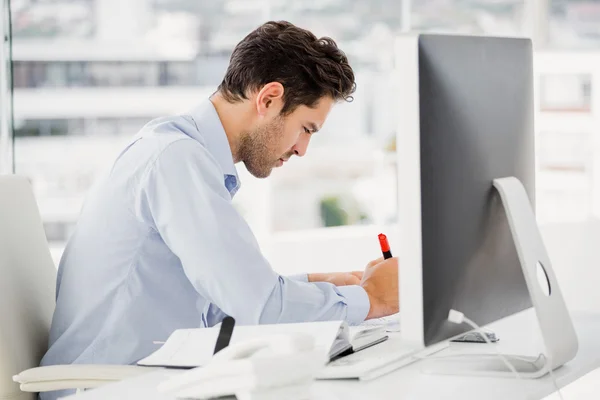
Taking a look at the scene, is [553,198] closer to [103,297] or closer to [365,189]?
[365,189]

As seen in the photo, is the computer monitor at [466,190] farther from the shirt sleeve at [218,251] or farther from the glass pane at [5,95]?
the glass pane at [5,95]

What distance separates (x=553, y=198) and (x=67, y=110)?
2.68 meters

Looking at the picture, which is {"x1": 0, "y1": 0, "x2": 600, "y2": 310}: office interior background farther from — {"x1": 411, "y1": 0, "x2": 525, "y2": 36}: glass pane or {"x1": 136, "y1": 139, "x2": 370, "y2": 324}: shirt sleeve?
{"x1": 136, "y1": 139, "x2": 370, "y2": 324}: shirt sleeve

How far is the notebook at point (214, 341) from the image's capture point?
4.69ft

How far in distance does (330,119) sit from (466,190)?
4071 mm

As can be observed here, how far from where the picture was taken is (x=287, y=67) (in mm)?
1975

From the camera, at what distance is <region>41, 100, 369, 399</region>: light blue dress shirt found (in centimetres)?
164

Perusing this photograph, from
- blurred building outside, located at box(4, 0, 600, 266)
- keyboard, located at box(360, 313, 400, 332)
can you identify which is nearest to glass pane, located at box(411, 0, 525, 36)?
blurred building outside, located at box(4, 0, 600, 266)

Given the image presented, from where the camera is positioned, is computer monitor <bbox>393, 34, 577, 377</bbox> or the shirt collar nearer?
computer monitor <bbox>393, 34, 577, 377</bbox>

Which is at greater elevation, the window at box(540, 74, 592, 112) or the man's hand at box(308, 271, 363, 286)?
the window at box(540, 74, 592, 112)

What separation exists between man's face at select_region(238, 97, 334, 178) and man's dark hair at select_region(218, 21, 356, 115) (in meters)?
0.02

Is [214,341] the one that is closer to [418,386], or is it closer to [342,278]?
[418,386]

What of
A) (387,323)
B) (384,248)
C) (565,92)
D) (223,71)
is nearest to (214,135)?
(384,248)

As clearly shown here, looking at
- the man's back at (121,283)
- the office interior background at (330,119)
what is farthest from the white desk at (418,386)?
the office interior background at (330,119)
